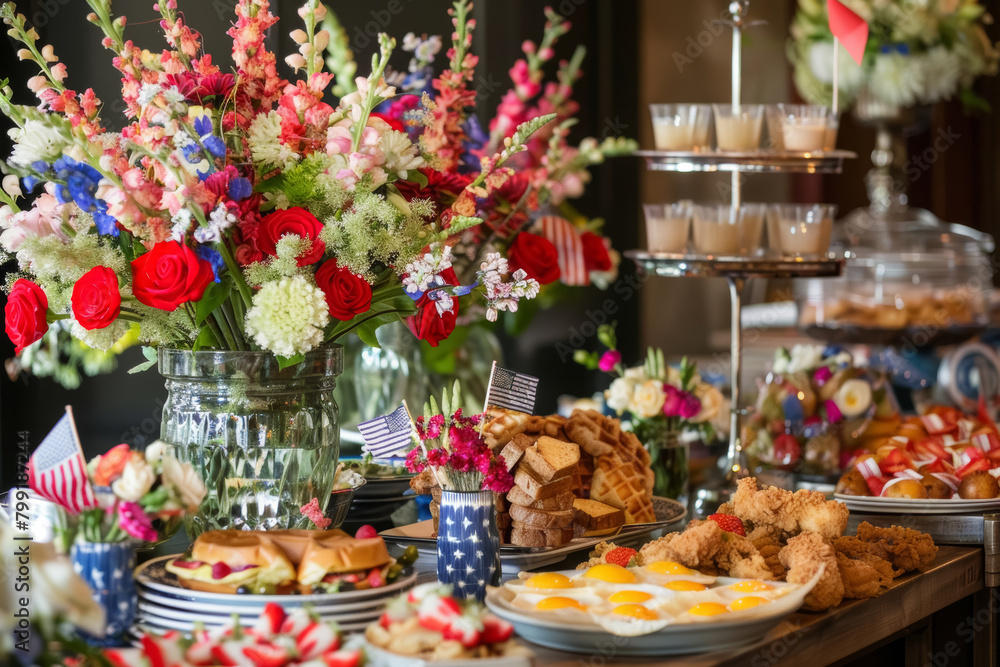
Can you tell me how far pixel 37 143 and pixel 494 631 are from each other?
89cm

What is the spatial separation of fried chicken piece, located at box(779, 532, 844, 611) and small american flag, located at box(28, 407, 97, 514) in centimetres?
91

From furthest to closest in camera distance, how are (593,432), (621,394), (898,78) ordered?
(898,78)
(621,394)
(593,432)

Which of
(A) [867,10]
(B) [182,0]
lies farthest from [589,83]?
(B) [182,0]

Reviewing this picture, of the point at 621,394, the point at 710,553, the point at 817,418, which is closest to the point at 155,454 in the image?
the point at 710,553

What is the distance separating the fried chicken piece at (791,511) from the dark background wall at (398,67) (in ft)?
3.97

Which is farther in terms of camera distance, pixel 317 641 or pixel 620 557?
pixel 620 557

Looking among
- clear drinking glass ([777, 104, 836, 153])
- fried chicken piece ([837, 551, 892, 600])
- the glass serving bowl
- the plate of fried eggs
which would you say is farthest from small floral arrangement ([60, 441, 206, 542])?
the glass serving bowl

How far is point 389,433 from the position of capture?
1731mm

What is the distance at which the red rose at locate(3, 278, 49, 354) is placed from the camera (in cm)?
155

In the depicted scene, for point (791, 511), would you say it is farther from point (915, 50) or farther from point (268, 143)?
point (915, 50)

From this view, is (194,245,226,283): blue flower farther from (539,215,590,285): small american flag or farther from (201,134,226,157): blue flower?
(539,215,590,285): small american flag

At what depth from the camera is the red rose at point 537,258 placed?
6.70 feet

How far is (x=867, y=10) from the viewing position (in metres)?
4.39

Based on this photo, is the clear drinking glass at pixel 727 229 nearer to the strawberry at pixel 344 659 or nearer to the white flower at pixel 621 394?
the white flower at pixel 621 394
